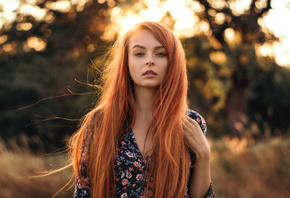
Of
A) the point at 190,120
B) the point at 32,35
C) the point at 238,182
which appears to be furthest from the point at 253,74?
the point at 190,120

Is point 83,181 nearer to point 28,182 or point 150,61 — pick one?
point 150,61

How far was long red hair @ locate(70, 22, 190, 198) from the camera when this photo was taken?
1.64 metres

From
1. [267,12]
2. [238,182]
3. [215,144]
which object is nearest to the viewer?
[238,182]

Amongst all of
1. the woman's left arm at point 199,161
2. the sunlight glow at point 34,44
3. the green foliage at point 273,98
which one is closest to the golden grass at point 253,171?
the woman's left arm at point 199,161

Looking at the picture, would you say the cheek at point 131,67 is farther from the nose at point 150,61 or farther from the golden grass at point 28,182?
the golden grass at point 28,182

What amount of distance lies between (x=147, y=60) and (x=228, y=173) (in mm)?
3781

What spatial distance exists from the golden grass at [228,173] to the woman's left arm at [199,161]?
246 centimetres

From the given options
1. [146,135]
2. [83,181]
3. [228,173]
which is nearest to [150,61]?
[146,135]

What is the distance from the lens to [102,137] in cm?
171

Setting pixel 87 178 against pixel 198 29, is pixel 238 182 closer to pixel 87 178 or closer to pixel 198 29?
pixel 87 178

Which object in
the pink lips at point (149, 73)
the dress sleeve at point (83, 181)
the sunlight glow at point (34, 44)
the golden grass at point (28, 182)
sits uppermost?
the sunlight glow at point (34, 44)

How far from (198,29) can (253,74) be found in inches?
80.7

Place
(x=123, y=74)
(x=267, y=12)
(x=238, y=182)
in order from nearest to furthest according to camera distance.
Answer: (x=123, y=74) → (x=238, y=182) → (x=267, y=12)

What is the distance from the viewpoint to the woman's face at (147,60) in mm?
1660
